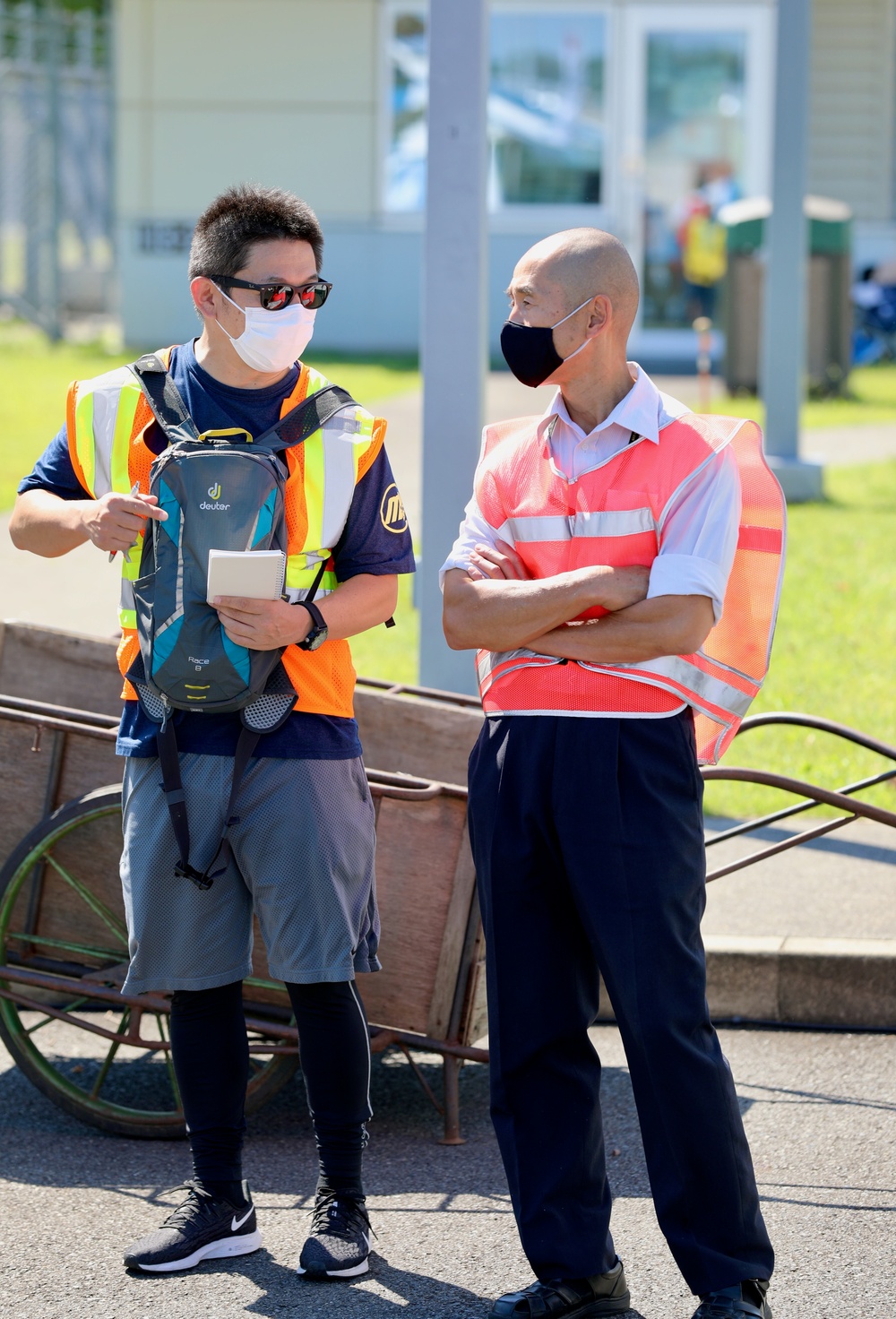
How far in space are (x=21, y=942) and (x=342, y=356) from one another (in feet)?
52.4

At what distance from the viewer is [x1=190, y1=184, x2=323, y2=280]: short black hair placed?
10.6 feet

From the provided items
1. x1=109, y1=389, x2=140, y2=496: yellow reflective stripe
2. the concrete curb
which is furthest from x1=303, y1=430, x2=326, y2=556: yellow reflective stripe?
the concrete curb

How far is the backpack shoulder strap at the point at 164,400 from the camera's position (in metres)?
3.23

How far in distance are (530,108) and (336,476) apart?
17.5 meters

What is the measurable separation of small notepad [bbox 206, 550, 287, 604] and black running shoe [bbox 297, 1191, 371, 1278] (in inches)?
48.6

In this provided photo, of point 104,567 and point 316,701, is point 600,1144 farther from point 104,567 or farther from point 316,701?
point 104,567

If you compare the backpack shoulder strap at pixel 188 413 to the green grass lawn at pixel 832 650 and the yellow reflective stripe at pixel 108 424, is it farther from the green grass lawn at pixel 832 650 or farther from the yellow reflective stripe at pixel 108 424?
the green grass lawn at pixel 832 650

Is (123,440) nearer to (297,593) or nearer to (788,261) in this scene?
(297,593)

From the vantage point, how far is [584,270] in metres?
2.96

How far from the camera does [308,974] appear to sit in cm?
325

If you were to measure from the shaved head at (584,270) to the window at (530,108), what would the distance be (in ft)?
56.2

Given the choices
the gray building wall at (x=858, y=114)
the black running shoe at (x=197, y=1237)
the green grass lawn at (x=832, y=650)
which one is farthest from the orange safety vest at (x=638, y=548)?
the gray building wall at (x=858, y=114)

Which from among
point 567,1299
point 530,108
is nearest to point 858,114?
point 530,108

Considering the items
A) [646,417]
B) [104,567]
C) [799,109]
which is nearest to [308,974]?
[646,417]
